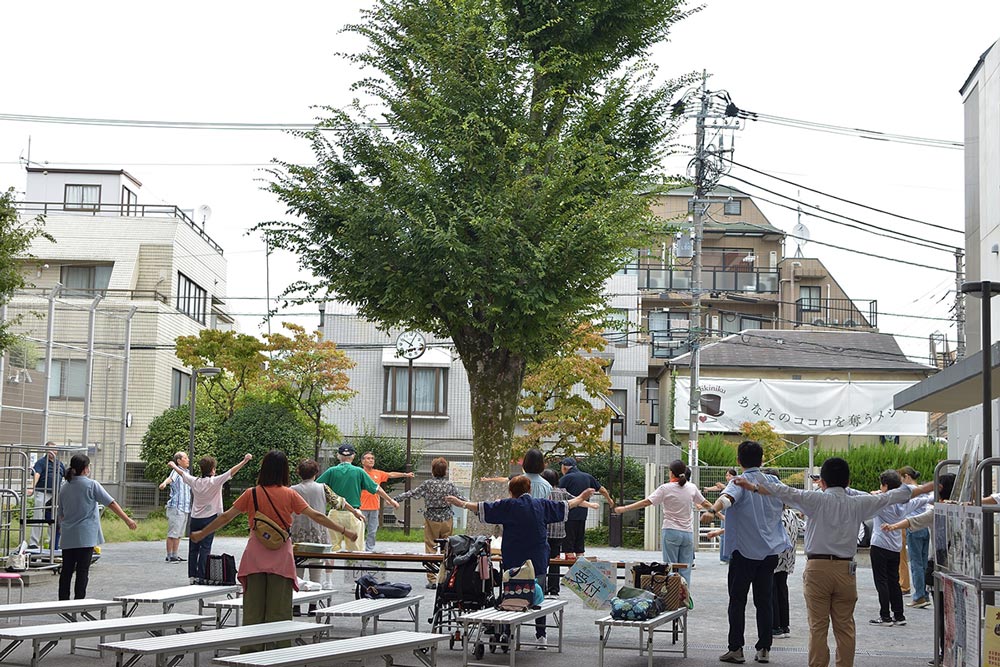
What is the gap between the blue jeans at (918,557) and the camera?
51.2ft

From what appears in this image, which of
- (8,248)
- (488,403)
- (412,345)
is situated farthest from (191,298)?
(488,403)

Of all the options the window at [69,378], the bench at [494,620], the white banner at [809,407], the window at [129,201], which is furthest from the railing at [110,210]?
the bench at [494,620]

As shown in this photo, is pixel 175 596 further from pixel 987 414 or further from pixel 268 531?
pixel 987 414

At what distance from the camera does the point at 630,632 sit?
1248 cm

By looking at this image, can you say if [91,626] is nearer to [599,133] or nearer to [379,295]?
[379,295]

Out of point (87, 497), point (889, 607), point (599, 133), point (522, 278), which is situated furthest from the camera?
point (599, 133)

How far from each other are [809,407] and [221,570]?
1225 inches

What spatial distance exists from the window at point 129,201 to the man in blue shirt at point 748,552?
116 ft

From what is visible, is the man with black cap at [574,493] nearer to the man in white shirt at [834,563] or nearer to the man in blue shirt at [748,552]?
the man in blue shirt at [748,552]

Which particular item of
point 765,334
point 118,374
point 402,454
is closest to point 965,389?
point 402,454

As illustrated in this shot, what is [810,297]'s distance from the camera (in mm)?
57906

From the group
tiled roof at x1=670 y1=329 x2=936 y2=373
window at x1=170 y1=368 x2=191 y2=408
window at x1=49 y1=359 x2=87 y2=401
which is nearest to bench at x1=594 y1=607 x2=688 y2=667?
window at x1=49 y1=359 x2=87 y2=401

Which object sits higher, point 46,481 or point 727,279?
point 727,279

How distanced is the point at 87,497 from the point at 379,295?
5.10 metres
